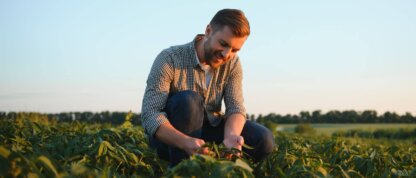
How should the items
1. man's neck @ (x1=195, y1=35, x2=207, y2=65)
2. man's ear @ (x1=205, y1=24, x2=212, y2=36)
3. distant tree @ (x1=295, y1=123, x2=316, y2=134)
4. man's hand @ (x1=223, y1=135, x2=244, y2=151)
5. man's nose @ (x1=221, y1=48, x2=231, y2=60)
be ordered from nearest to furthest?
man's hand @ (x1=223, y1=135, x2=244, y2=151)
man's nose @ (x1=221, y1=48, x2=231, y2=60)
man's ear @ (x1=205, y1=24, x2=212, y2=36)
man's neck @ (x1=195, y1=35, x2=207, y2=65)
distant tree @ (x1=295, y1=123, x2=316, y2=134)

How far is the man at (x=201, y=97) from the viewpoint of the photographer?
126 inches

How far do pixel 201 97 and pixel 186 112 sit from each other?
0.24 meters

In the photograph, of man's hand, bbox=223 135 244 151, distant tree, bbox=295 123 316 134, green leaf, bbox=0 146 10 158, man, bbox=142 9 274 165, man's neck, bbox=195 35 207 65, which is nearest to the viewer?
green leaf, bbox=0 146 10 158

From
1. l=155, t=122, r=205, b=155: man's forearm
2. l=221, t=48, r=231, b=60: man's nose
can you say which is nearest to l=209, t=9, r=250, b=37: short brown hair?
l=221, t=48, r=231, b=60: man's nose

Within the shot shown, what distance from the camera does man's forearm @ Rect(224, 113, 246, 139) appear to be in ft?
10.9

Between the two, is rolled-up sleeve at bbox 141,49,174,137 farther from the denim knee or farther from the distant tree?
the distant tree

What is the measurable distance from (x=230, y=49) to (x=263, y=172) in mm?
1045

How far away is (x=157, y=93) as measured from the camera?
337cm

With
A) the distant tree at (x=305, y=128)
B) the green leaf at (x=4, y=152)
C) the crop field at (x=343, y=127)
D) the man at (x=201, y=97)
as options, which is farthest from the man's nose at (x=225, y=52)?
the distant tree at (x=305, y=128)

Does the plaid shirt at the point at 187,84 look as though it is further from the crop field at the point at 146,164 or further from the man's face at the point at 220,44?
the crop field at the point at 146,164

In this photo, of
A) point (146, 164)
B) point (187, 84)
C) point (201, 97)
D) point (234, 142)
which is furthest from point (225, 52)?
point (146, 164)

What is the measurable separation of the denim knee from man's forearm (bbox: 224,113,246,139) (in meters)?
0.21

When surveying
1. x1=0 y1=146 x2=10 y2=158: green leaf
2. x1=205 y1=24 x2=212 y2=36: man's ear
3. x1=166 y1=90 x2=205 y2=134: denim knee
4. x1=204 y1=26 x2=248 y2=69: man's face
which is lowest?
x1=0 y1=146 x2=10 y2=158: green leaf

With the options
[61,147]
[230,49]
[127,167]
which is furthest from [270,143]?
[61,147]
